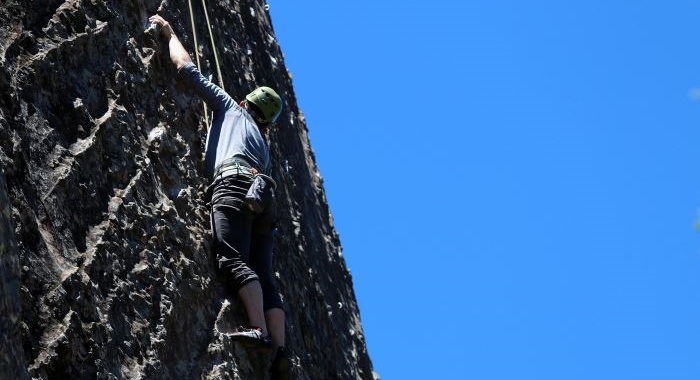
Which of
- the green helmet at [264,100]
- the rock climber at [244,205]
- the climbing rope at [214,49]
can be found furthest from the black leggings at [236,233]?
the climbing rope at [214,49]

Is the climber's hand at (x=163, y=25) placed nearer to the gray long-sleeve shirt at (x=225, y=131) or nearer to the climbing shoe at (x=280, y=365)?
the gray long-sleeve shirt at (x=225, y=131)

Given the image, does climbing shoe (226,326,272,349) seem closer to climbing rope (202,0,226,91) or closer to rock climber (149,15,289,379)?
rock climber (149,15,289,379)

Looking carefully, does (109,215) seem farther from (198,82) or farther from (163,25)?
(163,25)

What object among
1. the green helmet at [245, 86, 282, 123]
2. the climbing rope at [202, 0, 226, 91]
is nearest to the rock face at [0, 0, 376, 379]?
the climbing rope at [202, 0, 226, 91]

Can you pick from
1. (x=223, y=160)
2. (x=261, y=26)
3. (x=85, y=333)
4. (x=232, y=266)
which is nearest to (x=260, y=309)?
(x=232, y=266)

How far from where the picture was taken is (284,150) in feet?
38.3

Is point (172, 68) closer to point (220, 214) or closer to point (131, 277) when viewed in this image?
point (220, 214)

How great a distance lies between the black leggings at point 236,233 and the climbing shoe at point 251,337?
22cm

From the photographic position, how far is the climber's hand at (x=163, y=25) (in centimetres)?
975

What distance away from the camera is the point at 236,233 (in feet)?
30.0

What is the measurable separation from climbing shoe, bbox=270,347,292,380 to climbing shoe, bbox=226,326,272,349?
0.17 m

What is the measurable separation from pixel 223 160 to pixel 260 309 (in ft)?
3.10

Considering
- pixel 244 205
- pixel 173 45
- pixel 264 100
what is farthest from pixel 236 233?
pixel 173 45

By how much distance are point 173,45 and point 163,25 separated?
0.15 meters
